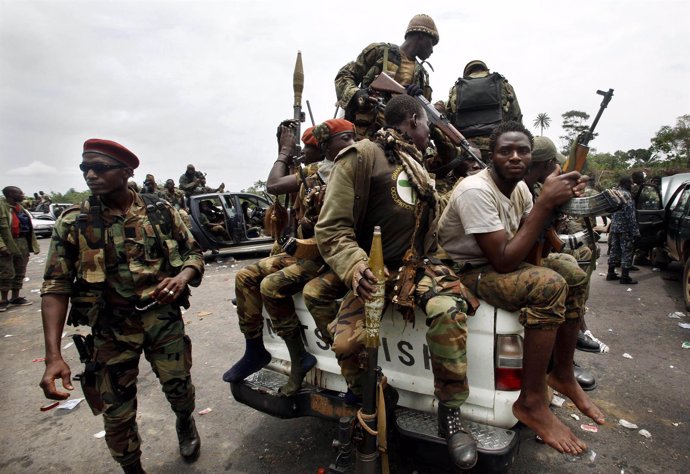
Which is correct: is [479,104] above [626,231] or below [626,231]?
above

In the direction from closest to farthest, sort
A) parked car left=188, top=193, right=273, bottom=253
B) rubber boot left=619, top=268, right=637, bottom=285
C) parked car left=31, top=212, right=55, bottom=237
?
rubber boot left=619, top=268, right=637, bottom=285
parked car left=188, top=193, right=273, bottom=253
parked car left=31, top=212, right=55, bottom=237

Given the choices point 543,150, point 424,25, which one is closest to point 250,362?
point 543,150

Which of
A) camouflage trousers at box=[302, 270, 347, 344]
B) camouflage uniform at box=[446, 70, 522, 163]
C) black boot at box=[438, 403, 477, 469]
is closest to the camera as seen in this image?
black boot at box=[438, 403, 477, 469]

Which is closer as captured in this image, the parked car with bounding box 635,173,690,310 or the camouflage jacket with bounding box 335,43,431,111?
the camouflage jacket with bounding box 335,43,431,111

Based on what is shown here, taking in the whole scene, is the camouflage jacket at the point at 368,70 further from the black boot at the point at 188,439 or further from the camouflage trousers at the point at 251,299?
the black boot at the point at 188,439

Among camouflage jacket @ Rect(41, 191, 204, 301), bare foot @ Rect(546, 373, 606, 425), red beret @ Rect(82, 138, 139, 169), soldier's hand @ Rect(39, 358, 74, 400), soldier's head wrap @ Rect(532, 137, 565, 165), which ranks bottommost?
bare foot @ Rect(546, 373, 606, 425)

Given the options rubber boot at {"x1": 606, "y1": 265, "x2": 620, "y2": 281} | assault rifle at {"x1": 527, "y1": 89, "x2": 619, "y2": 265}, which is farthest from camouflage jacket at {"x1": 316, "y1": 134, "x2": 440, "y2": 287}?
rubber boot at {"x1": 606, "y1": 265, "x2": 620, "y2": 281}

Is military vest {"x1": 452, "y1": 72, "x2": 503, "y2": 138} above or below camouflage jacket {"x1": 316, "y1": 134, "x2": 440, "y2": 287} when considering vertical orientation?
above

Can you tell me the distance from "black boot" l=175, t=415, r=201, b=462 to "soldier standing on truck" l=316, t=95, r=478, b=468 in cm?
134

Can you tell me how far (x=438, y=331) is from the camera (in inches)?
72.4

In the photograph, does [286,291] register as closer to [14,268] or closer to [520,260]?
[520,260]

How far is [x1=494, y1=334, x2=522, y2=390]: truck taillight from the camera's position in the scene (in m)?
1.95

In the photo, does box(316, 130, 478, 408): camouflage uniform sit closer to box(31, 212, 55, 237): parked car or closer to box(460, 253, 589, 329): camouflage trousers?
box(460, 253, 589, 329): camouflage trousers

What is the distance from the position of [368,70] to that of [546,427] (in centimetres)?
345
